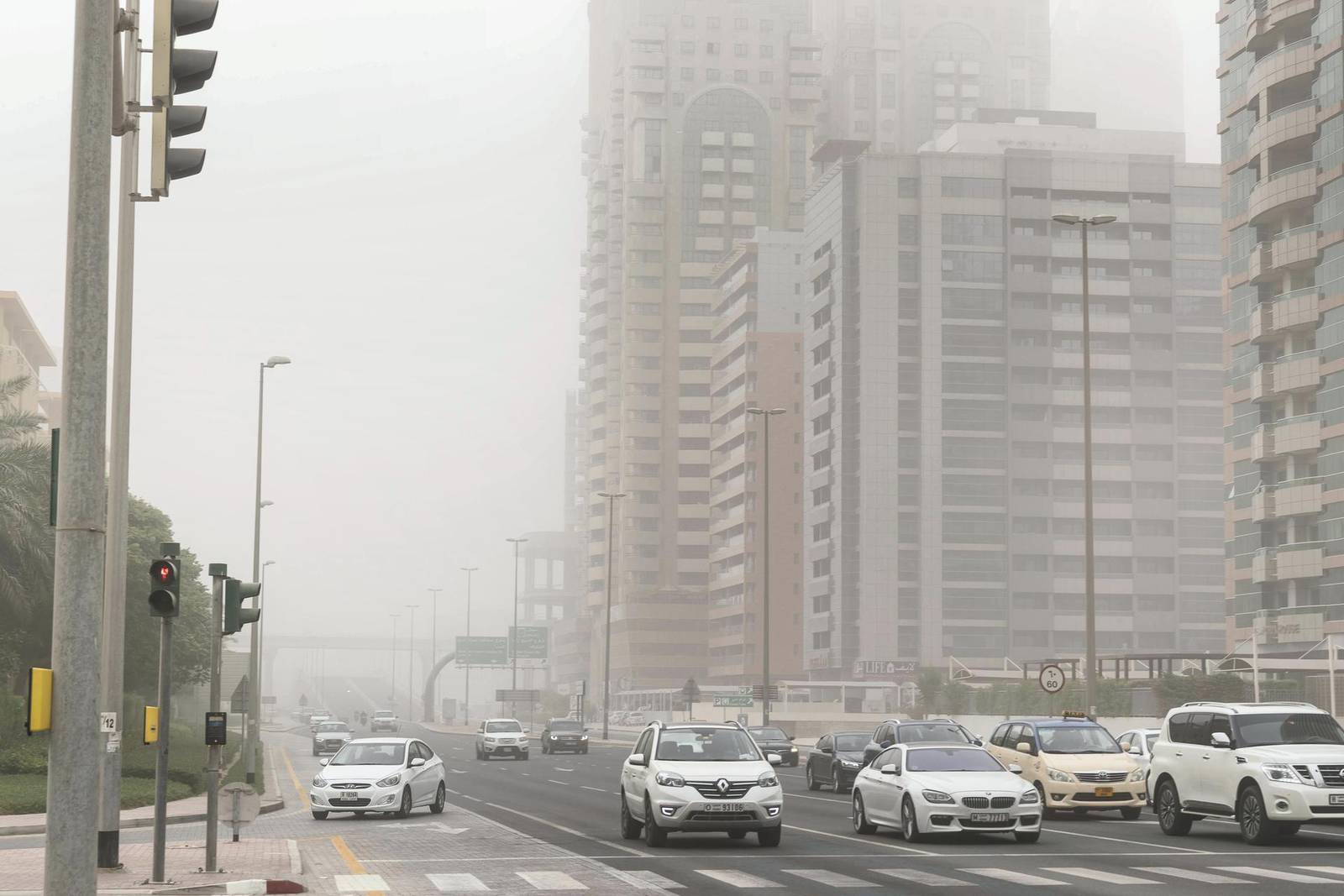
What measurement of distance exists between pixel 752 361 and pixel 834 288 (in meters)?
23.8

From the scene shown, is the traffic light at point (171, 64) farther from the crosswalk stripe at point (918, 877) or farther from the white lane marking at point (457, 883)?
the crosswalk stripe at point (918, 877)

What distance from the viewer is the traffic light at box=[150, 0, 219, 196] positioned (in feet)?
35.3

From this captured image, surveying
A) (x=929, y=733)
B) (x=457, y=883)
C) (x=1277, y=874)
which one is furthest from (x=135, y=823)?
(x=1277, y=874)

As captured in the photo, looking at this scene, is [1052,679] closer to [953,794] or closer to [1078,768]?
[1078,768]

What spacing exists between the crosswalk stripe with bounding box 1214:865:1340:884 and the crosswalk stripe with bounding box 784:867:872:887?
4188 mm

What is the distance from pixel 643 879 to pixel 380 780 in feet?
44.7

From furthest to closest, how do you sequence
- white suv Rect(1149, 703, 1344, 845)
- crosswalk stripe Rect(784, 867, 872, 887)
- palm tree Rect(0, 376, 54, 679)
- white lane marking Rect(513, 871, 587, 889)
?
palm tree Rect(0, 376, 54, 679) → white suv Rect(1149, 703, 1344, 845) → crosswalk stripe Rect(784, 867, 872, 887) → white lane marking Rect(513, 871, 587, 889)

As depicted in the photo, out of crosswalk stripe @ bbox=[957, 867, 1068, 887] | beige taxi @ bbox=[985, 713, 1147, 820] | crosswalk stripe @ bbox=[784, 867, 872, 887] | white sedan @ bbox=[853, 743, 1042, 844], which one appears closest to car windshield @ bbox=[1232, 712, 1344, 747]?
white sedan @ bbox=[853, 743, 1042, 844]

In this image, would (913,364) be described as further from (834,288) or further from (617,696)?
(617,696)

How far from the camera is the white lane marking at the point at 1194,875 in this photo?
59.2 ft

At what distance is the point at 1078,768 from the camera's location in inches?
1179

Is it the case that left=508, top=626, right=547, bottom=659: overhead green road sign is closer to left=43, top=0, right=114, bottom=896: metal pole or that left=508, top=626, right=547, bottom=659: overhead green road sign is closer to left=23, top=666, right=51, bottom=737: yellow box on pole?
left=43, top=0, right=114, bottom=896: metal pole

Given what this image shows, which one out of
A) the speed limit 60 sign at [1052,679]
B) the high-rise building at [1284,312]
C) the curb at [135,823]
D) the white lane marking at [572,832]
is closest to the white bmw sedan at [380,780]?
the white lane marking at [572,832]

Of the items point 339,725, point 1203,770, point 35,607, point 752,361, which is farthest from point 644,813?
point 752,361
